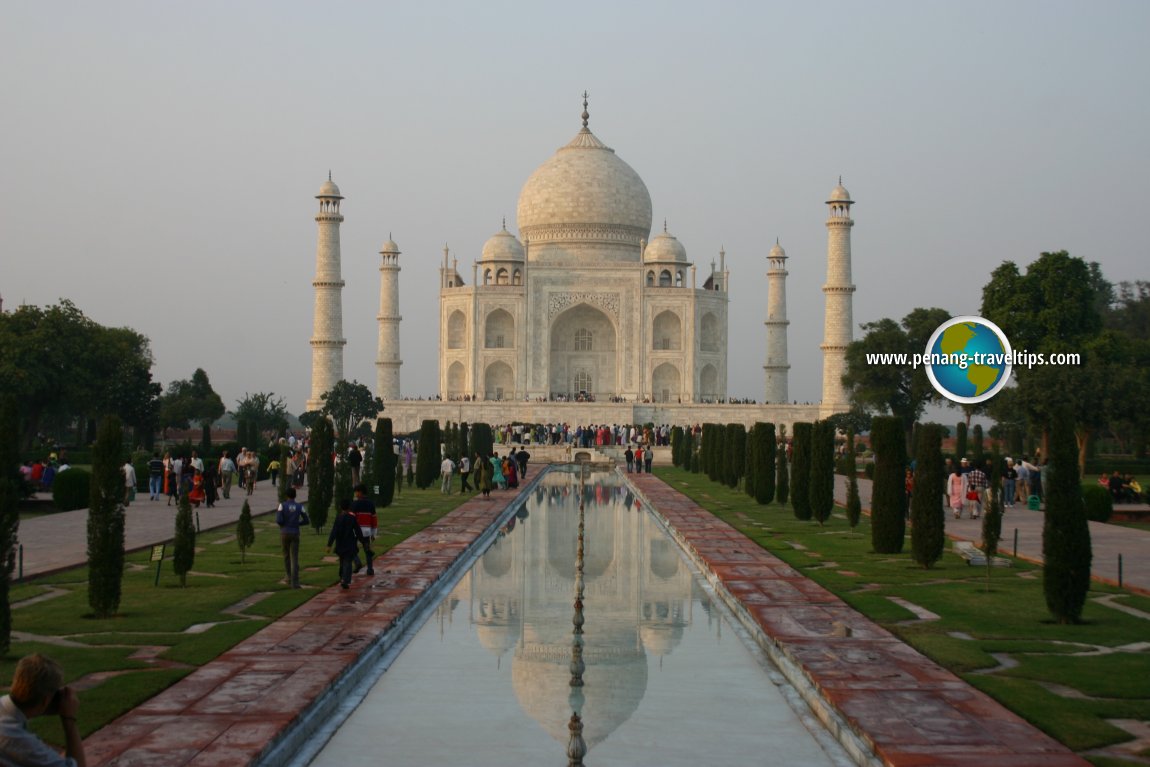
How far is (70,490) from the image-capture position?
717 inches

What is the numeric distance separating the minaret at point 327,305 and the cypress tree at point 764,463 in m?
23.1

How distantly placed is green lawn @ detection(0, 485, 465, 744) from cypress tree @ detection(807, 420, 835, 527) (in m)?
5.44

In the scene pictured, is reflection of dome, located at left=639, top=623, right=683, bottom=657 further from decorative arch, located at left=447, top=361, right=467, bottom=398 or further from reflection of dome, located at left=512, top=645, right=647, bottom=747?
decorative arch, located at left=447, top=361, right=467, bottom=398

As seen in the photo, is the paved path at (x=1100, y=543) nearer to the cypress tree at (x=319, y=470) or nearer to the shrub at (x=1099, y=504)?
the shrub at (x=1099, y=504)

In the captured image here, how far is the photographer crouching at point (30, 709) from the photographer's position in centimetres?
383

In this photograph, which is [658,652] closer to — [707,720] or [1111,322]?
[707,720]

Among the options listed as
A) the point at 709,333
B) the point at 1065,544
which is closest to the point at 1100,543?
the point at 1065,544

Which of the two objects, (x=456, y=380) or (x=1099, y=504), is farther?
(x=456, y=380)

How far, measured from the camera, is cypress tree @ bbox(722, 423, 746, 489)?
23.7m

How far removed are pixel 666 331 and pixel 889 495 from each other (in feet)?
109

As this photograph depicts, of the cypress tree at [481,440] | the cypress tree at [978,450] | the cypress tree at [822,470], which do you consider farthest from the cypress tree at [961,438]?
the cypress tree at [822,470]

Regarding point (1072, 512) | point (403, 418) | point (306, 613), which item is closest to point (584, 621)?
point (306, 613)

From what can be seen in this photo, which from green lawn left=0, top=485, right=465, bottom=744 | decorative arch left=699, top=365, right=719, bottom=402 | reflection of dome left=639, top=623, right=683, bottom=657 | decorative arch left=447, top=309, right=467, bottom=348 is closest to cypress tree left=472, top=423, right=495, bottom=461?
green lawn left=0, top=485, right=465, bottom=744

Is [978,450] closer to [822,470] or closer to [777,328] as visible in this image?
[822,470]
